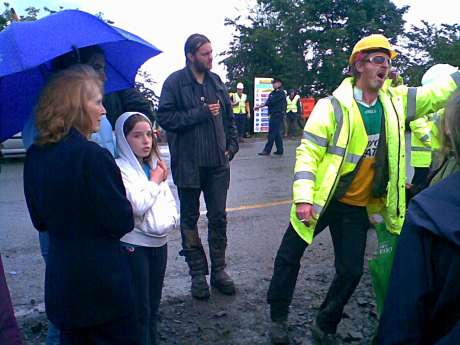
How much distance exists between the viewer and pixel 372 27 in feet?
111

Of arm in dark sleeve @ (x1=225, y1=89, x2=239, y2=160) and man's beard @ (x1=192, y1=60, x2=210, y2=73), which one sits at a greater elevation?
man's beard @ (x1=192, y1=60, x2=210, y2=73)

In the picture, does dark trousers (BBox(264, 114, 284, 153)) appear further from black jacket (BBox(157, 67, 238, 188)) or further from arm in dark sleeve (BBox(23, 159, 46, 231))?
arm in dark sleeve (BBox(23, 159, 46, 231))

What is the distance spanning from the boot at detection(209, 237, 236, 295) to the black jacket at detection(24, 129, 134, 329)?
207 centimetres

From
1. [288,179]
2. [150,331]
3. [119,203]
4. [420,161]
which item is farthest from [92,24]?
[288,179]

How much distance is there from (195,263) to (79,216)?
7.13 feet

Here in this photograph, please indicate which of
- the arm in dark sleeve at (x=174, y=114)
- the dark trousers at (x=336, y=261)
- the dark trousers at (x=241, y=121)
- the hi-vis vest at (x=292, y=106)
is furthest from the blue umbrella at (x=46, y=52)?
the hi-vis vest at (x=292, y=106)

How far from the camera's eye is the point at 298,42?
3184 centimetres

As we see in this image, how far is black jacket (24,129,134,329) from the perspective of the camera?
2248 mm

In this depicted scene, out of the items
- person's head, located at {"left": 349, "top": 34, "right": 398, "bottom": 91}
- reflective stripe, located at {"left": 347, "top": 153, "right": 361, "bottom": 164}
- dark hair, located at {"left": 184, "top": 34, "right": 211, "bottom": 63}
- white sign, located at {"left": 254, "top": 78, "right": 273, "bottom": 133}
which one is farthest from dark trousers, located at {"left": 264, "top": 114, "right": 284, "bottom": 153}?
reflective stripe, located at {"left": 347, "top": 153, "right": 361, "bottom": 164}

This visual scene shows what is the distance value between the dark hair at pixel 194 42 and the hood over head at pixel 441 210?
2967mm

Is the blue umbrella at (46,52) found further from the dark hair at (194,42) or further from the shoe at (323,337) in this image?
the shoe at (323,337)

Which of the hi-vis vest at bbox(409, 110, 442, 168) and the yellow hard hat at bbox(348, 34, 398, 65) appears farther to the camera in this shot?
the hi-vis vest at bbox(409, 110, 442, 168)

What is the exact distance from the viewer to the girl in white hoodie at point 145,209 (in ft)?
9.50

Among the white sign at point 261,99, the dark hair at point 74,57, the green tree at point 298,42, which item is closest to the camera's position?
the dark hair at point 74,57
